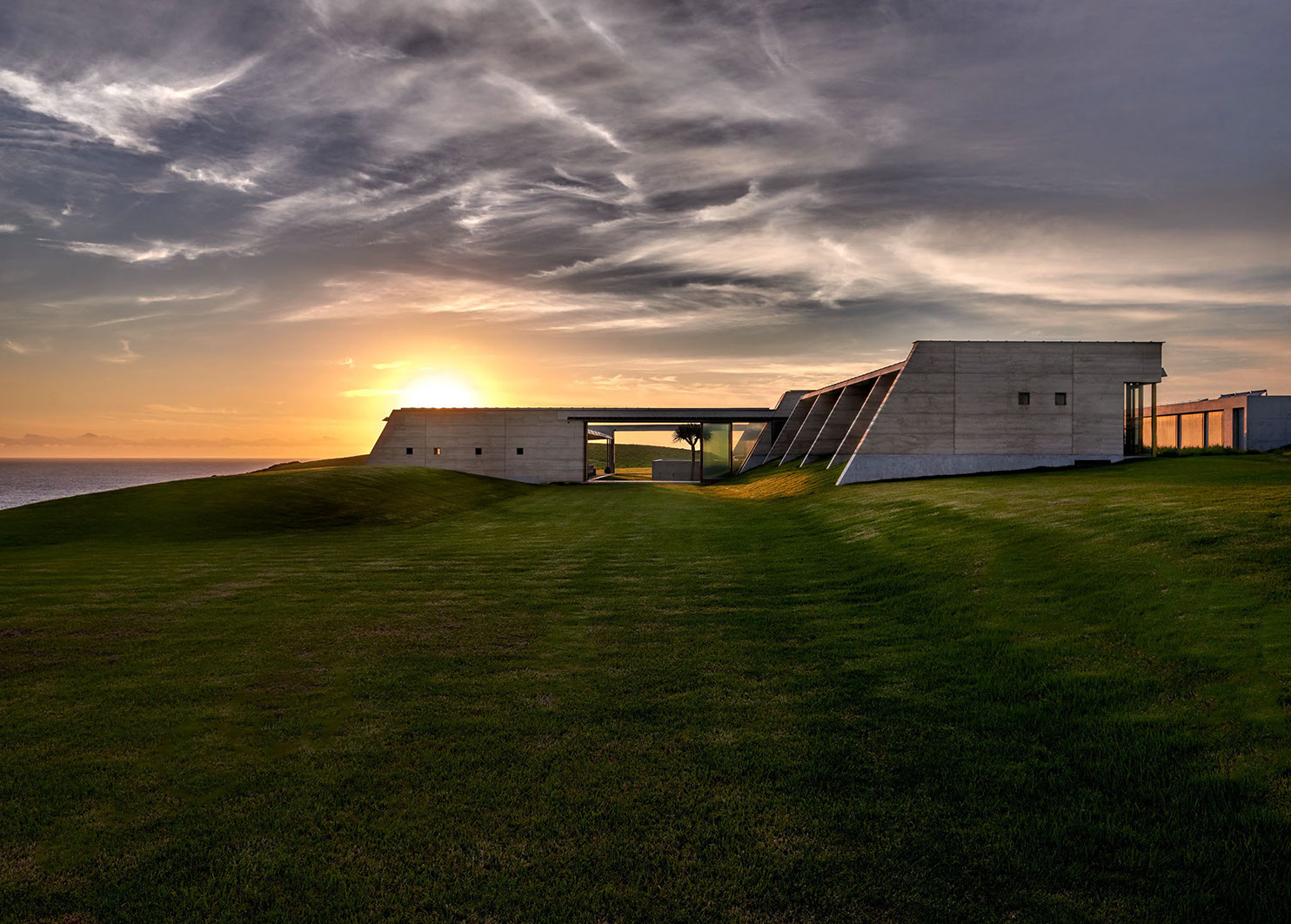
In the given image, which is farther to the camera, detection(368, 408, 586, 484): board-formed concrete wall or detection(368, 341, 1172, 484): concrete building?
detection(368, 408, 586, 484): board-formed concrete wall

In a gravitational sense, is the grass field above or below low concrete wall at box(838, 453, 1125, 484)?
below

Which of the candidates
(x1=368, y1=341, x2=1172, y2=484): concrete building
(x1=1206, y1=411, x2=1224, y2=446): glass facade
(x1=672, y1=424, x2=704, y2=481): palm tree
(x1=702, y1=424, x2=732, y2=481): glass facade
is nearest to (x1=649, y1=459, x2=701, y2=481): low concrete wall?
(x1=672, y1=424, x2=704, y2=481): palm tree

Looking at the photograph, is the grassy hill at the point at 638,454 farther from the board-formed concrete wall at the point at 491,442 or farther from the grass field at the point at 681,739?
the grass field at the point at 681,739

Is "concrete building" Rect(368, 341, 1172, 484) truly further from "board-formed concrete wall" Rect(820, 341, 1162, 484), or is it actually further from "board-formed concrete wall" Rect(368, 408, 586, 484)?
"board-formed concrete wall" Rect(368, 408, 586, 484)

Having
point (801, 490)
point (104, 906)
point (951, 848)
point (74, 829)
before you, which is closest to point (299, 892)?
point (104, 906)

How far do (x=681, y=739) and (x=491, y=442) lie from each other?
144 feet

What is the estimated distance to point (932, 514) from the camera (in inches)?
713

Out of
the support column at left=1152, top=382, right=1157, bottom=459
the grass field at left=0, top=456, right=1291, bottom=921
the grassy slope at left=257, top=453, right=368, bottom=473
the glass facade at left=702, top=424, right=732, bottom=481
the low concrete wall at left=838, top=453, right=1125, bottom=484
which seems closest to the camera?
the grass field at left=0, top=456, right=1291, bottom=921

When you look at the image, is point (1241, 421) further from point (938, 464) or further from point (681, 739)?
point (681, 739)

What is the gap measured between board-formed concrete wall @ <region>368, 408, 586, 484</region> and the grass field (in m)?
34.3

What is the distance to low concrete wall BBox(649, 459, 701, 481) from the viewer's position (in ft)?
191

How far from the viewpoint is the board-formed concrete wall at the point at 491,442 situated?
4825 centimetres

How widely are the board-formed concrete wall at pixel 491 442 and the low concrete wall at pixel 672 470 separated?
11.8 m

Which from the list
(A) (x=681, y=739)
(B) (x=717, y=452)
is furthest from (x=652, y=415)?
(A) (x=681, y=739)
